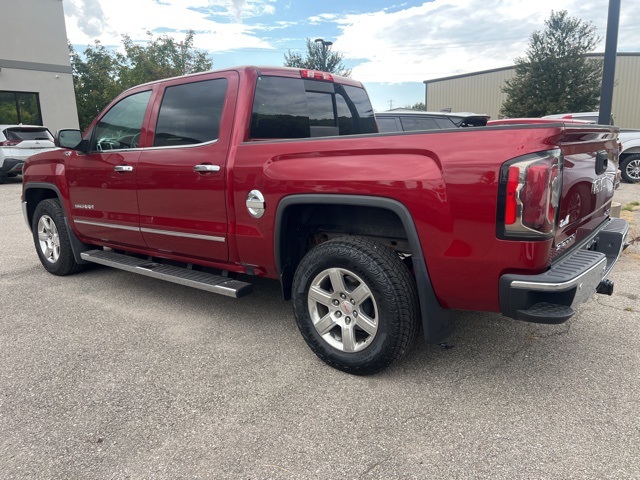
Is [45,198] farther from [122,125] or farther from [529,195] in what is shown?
[529,195]

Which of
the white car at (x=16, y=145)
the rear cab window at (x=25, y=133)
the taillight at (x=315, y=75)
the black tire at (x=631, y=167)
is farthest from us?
the rear cab window at (x=25, y=133)

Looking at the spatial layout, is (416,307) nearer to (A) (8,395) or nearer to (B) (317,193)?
(B) (317,193)

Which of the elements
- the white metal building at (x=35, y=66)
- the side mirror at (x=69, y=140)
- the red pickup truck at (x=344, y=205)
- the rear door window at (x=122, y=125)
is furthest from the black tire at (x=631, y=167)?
the white metal building at (x=35, y=66)

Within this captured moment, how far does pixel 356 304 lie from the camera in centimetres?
297

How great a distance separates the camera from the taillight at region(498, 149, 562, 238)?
7.45 ft

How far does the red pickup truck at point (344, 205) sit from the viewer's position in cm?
240

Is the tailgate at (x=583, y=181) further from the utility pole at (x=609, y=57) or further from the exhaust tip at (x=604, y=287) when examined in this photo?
the utility pole at (x=609, y=57)

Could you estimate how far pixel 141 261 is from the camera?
4.49 m

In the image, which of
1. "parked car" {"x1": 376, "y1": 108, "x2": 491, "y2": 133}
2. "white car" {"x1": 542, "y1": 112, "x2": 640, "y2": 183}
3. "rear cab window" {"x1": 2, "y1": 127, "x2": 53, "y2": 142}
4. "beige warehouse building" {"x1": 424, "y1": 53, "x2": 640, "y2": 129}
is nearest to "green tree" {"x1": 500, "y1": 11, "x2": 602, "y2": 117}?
"beige warehouse building" {"x1": 424, "y1": 53, "x2": 640, "y2": 129}

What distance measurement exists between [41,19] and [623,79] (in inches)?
1164

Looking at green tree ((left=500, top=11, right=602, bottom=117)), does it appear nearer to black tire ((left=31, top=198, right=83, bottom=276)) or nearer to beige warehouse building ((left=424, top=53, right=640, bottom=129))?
beige warehouse building ((left=424, top=53, right=640, bottom=129))

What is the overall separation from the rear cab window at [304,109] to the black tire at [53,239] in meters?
2.72

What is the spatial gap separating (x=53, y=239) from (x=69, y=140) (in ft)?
4.32

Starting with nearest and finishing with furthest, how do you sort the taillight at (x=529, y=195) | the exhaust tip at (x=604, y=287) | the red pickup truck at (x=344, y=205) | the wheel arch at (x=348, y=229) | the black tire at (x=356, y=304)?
the taillight at (x=529, y=195), the red pickup truck at (x=344, y=205), the wheel arch at (x=348, y=229), the black tire at (x=356, y=304), the exhaust tip at (x=604, y=287)
